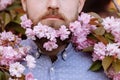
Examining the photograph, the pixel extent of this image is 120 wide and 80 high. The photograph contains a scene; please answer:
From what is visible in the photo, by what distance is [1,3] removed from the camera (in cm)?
239

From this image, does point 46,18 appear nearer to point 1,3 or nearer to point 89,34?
point 89,34

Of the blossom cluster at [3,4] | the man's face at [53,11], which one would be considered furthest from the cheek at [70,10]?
the blossom cluster at [3,4]

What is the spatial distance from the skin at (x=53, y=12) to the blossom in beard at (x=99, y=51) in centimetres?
15

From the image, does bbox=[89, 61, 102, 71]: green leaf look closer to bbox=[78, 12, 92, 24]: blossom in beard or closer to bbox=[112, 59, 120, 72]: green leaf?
bbox=[112, 59, 120, 72]: green leaf

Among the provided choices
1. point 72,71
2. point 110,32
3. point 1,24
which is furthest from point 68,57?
point 1,24

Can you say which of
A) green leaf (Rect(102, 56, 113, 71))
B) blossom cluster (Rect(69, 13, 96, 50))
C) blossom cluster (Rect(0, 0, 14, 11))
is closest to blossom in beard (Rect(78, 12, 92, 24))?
blossom cluster (Rect(69, 13, 96, 50))

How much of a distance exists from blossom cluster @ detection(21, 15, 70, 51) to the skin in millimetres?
30

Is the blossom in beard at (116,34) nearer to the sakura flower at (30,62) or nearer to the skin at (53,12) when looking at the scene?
the skin at (53,12)


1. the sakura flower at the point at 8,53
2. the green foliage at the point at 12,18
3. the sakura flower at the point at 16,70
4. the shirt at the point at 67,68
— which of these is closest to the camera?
the sakura flower at the point at 16,70

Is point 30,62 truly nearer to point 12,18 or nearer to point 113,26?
point 113,26

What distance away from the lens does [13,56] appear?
1.87m

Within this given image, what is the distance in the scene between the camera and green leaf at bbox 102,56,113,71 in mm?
1878

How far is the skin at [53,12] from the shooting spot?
1918 mm

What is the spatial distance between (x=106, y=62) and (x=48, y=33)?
27 centimetres
